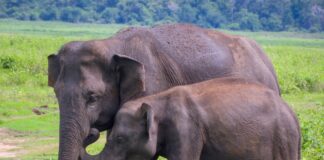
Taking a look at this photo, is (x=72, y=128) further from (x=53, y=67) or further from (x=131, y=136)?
(x=53, y=67)

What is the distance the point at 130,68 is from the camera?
790 cm

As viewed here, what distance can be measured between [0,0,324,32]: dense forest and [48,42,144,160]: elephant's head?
8628 centimetres

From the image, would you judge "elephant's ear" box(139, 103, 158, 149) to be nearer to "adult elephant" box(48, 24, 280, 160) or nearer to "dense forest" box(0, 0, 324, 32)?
"adult elephant" box(48, 24, 280, 160)

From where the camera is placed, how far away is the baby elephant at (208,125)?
758cm

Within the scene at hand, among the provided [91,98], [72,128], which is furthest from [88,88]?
[72,128]

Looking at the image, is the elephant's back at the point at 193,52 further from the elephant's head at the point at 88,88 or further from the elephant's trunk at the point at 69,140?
the elephant's trunk at the point at 69,140

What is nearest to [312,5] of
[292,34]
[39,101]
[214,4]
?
[292,34]

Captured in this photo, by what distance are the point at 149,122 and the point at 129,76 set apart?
61cm

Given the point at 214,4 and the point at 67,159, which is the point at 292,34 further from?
the point at 67,159

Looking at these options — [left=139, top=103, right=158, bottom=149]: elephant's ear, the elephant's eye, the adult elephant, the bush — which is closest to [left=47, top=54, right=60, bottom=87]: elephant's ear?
the adult elephant

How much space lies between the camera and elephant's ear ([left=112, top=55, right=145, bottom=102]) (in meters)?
7.90

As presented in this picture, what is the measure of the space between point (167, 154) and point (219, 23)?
8970 centimetres

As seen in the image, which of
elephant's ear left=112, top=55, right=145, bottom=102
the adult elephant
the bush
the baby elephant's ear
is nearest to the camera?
the baby elephant's ear

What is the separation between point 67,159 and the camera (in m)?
7.53
